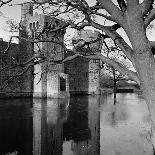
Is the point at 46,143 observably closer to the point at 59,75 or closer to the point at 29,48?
the point at 59,75

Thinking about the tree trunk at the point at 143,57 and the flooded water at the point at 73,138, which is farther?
the flooded water at the point at 73,138

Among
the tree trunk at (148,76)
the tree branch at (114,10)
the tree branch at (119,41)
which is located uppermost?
the tree branch at (114,10)

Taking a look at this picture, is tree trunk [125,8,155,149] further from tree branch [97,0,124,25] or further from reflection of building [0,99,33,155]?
reflection of building [0,99,33,155]

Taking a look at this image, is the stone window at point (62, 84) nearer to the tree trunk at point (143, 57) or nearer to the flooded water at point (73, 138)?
the flooded water at point (73, 138)

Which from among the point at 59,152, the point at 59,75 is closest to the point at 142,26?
the point at 59,152

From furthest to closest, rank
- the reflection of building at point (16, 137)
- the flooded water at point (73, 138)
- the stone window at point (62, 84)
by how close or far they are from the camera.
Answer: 1. the stone window at point (62, 84)
2. the reflection of building at point (16, 137)
3. the flooded water at point (73, 138)

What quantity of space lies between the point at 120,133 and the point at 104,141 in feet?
6.94

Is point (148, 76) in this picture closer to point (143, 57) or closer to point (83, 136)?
point (143, 57)

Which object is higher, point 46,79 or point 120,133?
point 46,79

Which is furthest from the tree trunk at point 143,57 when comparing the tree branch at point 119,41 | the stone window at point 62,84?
the stone window at point 62,84

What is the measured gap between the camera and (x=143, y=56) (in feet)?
13.5

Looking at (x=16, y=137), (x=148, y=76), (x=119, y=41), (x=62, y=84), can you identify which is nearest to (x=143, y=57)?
(x=148, y=76)

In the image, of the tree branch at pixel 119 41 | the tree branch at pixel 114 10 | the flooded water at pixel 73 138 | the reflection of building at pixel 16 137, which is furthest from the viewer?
the reflection of building at pixel 16 137

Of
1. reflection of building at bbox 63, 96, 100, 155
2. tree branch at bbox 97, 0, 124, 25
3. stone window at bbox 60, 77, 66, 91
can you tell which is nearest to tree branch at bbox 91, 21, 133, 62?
tree branch at bbox 97, 0, 124, 25
